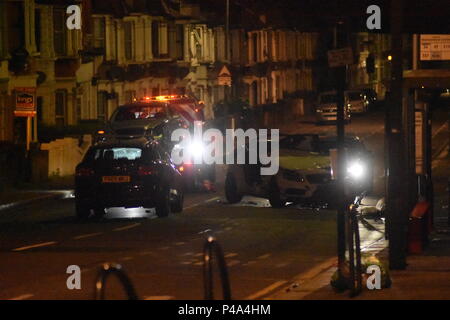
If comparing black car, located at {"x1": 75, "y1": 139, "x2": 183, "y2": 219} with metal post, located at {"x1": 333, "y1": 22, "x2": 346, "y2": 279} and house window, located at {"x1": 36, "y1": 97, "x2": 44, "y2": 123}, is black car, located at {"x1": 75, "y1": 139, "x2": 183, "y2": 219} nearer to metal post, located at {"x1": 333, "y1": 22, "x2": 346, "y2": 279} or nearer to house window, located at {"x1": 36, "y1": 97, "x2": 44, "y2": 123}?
metal post, located at {"x1": 333, "y1": 22, "x2": 346, "y2": 279}

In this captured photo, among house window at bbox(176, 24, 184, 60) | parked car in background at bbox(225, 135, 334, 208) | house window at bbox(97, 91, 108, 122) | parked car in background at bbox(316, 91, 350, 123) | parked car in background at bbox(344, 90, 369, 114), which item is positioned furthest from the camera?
parked car in background at bbox(344, 90, 369, 114)

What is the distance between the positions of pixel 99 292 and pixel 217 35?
5713 centimetres

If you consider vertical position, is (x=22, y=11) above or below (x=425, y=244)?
above

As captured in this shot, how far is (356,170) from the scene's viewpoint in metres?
29.6

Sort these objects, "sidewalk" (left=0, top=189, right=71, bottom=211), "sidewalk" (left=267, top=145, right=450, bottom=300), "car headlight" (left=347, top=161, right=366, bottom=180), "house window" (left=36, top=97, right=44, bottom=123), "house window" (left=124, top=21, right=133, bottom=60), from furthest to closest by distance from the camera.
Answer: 1. "house window" (left=124, top=21, right=133, bottom=60)
2. "house window" (left=36, top=97, right=44, bottom=123)
3. "sidewalk" (left=0, top=189, right=71, bottom=211)
4. "car headlight" (left=347, top=161, right=366, bottom=180)
5. "sidewalk" (left=267, top=145, right=450, bottom=300)

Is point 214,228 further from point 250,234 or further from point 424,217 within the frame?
point 424,217

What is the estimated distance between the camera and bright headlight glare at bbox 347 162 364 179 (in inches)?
1160

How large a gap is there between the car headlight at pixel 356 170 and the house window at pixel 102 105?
23.6m

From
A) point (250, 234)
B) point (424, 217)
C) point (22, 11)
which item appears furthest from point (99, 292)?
point (22, 11)

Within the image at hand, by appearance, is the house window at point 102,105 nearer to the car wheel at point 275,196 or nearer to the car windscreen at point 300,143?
the car windscreen at point 300,143

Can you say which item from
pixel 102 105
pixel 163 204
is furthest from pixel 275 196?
pixel 102 105

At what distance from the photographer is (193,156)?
3291 cm

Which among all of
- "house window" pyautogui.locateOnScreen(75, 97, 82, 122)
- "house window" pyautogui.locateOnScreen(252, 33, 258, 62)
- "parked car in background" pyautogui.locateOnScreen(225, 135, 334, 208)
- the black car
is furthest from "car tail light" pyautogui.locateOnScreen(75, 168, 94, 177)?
"house window" pyautogui.locateOnScreen(252, 33, 258, 62)

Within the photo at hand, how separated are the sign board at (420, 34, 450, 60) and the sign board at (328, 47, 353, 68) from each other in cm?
533
